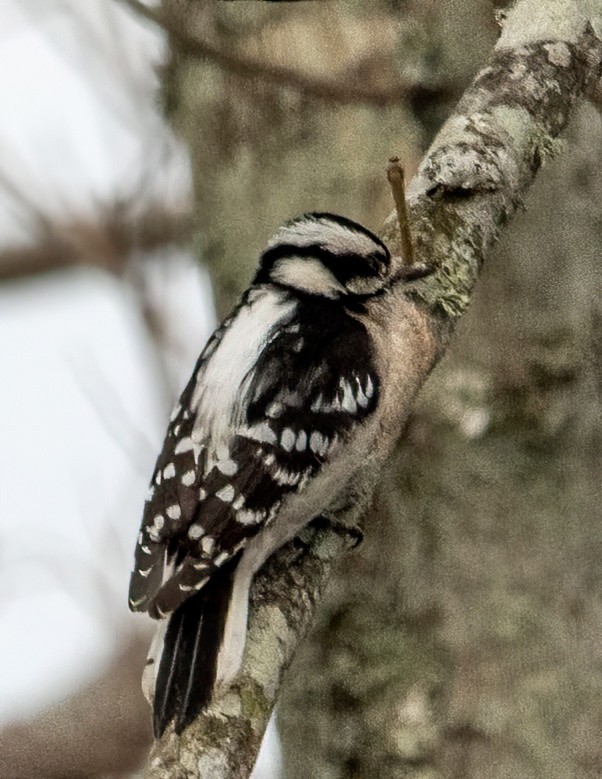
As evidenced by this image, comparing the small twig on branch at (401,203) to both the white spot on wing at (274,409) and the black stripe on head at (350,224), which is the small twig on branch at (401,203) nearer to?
the black stripe on head at (350,224)

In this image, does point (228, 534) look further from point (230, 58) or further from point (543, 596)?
point (230, 58)

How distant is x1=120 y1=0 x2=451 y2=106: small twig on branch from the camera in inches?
96.0

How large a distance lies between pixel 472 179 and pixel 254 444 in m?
0.64

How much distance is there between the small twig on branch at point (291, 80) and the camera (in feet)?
8.00

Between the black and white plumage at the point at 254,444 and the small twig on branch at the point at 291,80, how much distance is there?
466 millimetres

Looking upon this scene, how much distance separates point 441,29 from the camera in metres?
2.46

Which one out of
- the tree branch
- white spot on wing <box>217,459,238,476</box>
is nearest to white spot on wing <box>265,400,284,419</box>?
white spot on wing <box>217,459,238,476</box>

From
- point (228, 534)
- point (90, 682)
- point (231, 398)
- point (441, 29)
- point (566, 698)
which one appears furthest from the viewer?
point (90, 682)

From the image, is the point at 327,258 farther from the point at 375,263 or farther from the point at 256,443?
the point at 256,443

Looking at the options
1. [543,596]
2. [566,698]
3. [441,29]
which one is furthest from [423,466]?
[441,29]

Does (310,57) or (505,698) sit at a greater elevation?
(310,57)

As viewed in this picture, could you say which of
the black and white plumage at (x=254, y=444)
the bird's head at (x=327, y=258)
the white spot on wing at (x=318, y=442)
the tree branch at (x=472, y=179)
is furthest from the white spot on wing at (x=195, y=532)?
the bird's head at (x=327, y=258)

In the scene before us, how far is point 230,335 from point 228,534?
15.5 inches

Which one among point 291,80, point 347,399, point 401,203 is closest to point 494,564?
point 347,399
